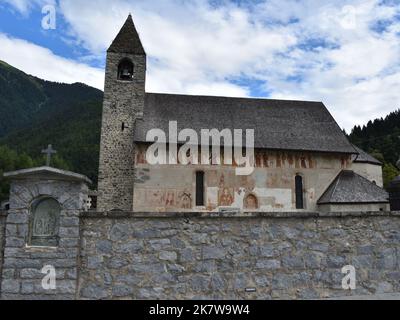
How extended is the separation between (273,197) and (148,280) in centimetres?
1492

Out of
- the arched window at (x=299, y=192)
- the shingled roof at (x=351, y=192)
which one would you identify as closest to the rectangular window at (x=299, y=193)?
the arched window at (x=299, y=192)

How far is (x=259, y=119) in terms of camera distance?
21906 mm

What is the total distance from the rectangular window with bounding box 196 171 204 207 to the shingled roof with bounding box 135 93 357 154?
2.67 meters

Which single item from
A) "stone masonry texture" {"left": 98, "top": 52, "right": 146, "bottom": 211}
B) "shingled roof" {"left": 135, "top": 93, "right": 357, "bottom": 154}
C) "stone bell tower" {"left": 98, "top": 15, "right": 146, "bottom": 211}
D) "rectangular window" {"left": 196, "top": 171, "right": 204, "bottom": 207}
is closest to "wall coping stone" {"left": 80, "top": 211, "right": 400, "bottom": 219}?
"rectangular window" {"left": 196, "top": 171, "right": 204, "bottom": 207}

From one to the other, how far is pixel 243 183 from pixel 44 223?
583 inches

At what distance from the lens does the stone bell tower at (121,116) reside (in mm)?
19266

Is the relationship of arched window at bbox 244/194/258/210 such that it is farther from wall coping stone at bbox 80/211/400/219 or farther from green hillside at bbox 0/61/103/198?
green hillside at bbox 0/61/103/198

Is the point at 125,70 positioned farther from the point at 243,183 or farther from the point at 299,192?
the point at 299,192

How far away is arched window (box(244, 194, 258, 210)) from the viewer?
1905 cm

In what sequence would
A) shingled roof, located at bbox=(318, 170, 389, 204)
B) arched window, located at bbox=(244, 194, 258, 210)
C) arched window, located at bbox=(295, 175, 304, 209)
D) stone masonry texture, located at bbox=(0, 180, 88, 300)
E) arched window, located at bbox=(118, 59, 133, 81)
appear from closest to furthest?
stone masonry texture, located at bbox=(0, 180, 88, 300) < shingled roof, located at bbox=(318, 170, 389, 204) < arched window, located at bbox=(244, 194, 258, 210) < arched window, located at bbox=(295, 175, 304, 209) < arched window, located at bbox=(118, 59, 133, 81)

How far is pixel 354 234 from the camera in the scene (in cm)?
595

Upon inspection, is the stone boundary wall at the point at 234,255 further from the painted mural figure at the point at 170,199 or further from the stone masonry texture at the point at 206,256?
the painted mural figure at the point at 170,199

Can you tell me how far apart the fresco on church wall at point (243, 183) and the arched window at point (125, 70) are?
17.7 ft

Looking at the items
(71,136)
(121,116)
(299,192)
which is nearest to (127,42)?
(121,116)
